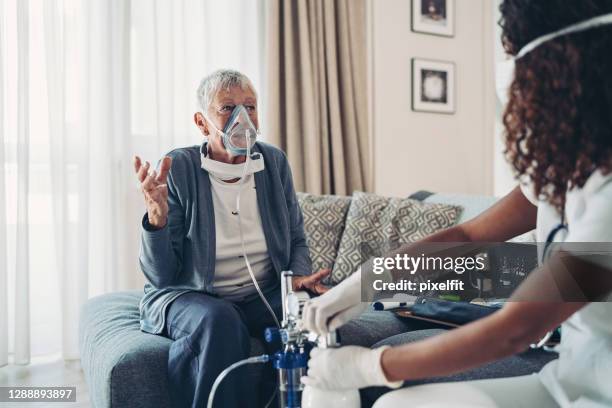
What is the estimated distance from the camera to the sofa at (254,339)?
149 cm

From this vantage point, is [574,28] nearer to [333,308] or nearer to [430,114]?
[333,308]

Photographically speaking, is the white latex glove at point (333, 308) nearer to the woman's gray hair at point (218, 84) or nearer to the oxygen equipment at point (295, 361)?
the oxygen equipment at point (295, 361)

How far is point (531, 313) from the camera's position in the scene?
751 mm

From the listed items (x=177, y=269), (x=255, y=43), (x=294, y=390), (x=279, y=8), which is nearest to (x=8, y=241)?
(x=177, y=269)

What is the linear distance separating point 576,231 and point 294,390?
1.78 ft

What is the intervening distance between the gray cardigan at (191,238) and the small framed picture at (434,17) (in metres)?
2.15

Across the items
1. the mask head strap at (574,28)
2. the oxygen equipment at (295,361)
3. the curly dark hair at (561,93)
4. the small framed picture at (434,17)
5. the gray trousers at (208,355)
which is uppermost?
the small framed picture at (434,17)

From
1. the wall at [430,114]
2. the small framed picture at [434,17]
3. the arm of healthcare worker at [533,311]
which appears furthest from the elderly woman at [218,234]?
the small framed picture at [434,17]

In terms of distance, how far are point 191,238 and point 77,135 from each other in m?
1.49

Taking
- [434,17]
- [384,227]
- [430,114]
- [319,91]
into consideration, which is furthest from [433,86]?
[384,227]

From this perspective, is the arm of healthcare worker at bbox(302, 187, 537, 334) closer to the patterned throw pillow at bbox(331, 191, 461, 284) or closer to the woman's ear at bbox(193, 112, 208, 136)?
the woman's ear at bbox(193, 112, 208, 136)

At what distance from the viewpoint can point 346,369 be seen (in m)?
0.88

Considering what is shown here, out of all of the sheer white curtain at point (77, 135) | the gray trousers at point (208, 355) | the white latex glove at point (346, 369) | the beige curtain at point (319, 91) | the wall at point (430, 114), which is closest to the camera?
the white latex glove at point (346, 369)

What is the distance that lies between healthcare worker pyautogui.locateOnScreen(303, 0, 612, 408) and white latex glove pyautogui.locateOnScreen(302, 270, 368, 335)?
0.06 m
